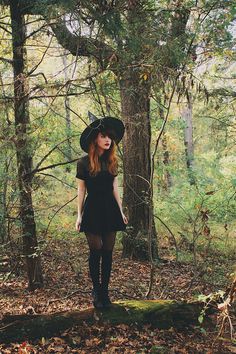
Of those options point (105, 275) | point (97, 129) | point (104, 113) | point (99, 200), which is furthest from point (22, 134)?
point (105, 275)

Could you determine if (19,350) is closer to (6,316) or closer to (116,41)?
(6,316)

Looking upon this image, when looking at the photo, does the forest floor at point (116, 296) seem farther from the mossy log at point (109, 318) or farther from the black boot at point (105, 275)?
the black boot at point (105, 275)

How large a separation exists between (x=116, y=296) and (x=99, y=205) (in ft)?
9.02

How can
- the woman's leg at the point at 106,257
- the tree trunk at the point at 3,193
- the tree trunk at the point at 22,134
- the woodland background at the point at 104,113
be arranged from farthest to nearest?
the tree trunk at the point at 3,193
the tree trunk at the point at 22,134
the woodland background at the point at 104,113
the woman's leg at the point at 106,257

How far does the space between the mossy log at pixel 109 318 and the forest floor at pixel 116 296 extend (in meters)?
0.08

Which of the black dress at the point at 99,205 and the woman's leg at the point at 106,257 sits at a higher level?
the black dress at the point at 99,205

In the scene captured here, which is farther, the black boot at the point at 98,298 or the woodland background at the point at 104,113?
the woodland background at the point at 104,113

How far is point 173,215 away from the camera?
11.6m

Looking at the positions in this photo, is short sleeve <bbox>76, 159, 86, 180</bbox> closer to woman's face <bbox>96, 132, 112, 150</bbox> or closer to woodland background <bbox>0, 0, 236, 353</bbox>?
woman's face <bbox>96, 132, 112, 150</bbox>

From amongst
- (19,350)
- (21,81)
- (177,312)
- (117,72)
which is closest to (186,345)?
(177,312)

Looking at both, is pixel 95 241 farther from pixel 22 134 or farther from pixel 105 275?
pixel 22 134

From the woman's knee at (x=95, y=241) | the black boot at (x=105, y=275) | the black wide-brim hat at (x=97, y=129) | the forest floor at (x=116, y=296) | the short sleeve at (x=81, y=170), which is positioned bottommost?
the forest floor at (x=116, y=296)

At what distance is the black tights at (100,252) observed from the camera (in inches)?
173

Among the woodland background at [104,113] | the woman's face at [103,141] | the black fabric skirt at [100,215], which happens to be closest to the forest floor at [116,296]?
the woodland background at [104,113]
